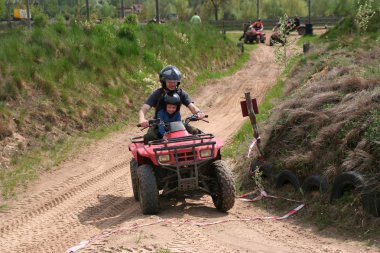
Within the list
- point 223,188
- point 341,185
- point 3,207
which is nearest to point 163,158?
point 223,188

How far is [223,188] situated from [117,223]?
1656 millimetres

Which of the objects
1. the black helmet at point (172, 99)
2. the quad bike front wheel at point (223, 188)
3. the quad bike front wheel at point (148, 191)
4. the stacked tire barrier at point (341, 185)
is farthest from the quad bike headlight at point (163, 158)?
the stacked tire barrier at point (341, 185)

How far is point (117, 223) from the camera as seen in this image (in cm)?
846

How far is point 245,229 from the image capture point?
26.0 feet

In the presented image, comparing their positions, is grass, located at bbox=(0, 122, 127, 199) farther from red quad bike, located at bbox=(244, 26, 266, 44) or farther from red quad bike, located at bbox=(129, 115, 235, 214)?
red quad bike, located at bbox=(244, 26, 266, 44)

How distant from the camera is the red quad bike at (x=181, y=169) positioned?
834 centimetres

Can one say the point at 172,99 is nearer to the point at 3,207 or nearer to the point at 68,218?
the point at 68,218

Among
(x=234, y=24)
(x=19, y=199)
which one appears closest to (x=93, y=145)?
(x=19, y=199)

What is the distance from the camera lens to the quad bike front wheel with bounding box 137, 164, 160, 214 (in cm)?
831

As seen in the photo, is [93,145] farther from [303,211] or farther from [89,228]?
[303,211]

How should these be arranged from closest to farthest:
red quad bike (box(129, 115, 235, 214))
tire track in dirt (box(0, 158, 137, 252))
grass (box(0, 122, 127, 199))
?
tire track in dirt (box(0, 158, 137, 252)) < red quad bike (box(129, 115, 235, 214)) < grass (box(0, 122, 127, 199))

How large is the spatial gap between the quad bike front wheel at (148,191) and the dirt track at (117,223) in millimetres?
148

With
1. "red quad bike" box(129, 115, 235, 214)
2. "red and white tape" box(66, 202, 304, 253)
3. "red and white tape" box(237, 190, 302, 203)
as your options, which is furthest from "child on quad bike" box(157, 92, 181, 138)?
"red and white tape" box(66, 202, 304, 253)

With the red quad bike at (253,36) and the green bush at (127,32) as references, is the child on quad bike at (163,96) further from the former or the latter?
the red quad bike at (253,36)
